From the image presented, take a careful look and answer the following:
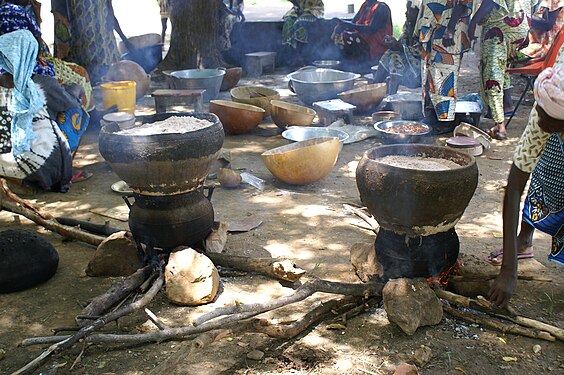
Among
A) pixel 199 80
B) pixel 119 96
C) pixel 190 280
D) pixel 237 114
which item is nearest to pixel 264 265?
pixel 190 280

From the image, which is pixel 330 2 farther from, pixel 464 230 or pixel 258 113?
pixel 464 230

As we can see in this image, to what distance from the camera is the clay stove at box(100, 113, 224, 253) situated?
3.50m

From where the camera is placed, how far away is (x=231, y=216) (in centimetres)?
486

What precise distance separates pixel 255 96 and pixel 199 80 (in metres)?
1.05

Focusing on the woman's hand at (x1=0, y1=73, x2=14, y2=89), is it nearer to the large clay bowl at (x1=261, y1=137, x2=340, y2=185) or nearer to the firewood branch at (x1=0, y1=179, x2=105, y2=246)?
the firewood branch at (x1=0, y1=179, x2=105, y2=246)

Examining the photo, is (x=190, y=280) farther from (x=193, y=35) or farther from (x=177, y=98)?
(x=193, y=35)

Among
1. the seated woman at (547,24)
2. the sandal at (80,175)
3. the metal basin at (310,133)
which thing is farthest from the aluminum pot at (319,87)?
the sandal at (80,175)

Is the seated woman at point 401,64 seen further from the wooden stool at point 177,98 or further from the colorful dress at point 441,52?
the wooden stool at point 177,98

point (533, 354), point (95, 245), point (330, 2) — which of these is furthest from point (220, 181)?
point (330, 2)

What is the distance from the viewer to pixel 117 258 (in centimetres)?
381

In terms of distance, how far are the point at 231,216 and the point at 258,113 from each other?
8.32ft

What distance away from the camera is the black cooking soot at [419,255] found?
3.32 meters

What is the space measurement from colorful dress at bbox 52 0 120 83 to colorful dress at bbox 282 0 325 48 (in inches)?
150

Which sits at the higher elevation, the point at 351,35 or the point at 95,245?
the point at 351,35
